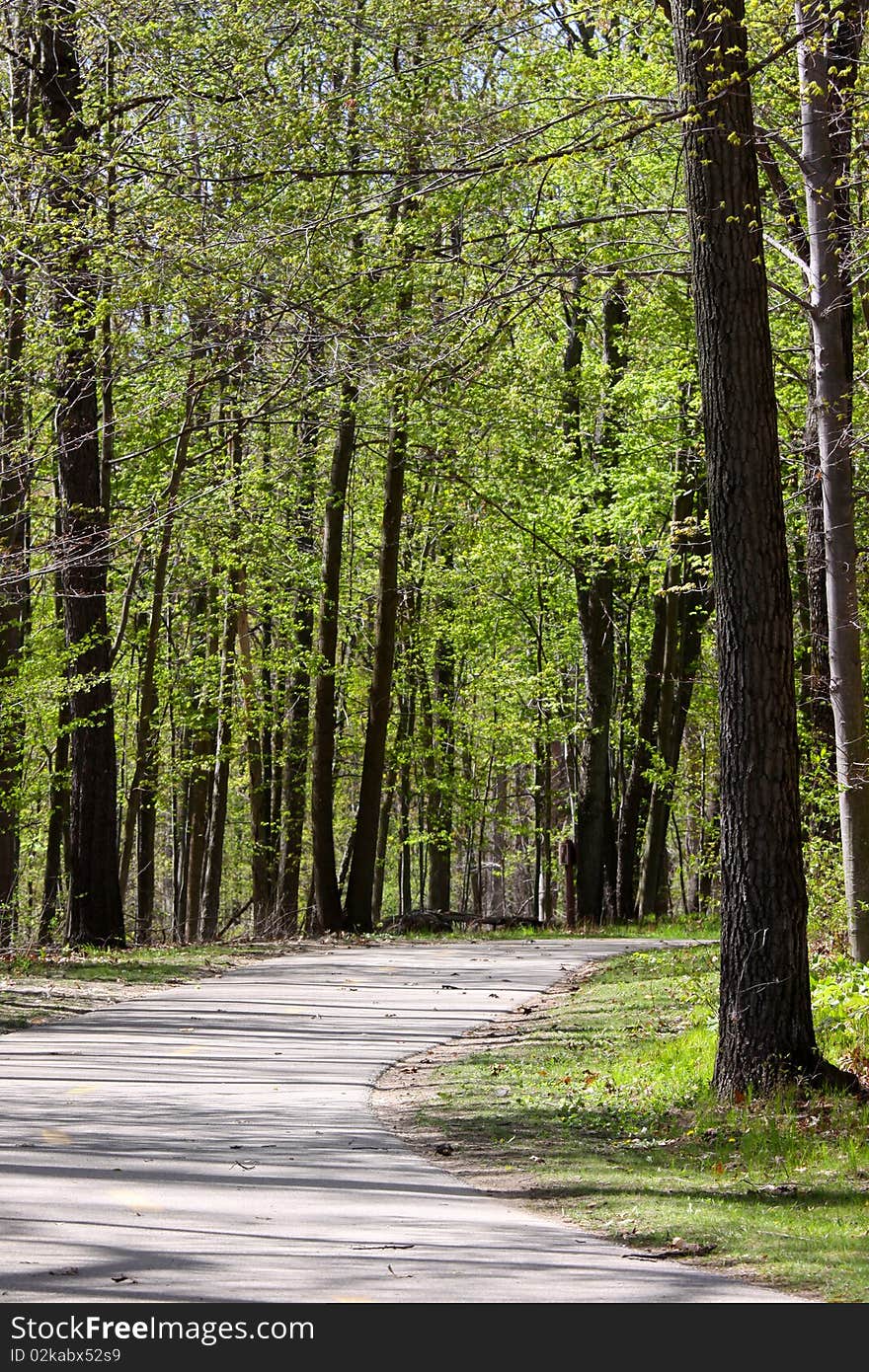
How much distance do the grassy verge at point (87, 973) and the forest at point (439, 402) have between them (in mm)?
1134

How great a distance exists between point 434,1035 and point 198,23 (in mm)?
10069

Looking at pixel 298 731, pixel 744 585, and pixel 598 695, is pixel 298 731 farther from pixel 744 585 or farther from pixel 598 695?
pixel 744 585

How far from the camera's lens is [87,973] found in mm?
15844

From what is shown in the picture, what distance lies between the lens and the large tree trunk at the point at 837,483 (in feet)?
40.5

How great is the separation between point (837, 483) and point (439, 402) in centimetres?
451

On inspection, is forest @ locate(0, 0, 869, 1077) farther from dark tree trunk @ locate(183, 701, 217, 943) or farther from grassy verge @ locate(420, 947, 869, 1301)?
grassy verge @ locate(420, 947, 869, 1301)

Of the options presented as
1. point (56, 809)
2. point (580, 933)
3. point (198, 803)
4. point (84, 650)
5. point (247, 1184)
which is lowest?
point (247, 1184)

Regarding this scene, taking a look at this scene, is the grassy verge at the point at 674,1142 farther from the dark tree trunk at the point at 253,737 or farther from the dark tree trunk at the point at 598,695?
the dark tree trunk at the point at 253,737

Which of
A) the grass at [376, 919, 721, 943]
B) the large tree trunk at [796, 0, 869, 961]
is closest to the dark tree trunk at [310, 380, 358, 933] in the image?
the grass at [376, 919, 721, 943]

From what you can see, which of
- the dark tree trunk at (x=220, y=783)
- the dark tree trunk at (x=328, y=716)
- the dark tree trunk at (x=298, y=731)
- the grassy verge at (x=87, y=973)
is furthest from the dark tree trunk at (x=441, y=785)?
the grassy verge at (x=87, y=973)

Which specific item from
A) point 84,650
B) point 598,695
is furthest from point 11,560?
point 598,695

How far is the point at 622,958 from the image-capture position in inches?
728

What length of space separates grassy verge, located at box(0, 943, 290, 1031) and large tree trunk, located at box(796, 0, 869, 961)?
6.97 meters

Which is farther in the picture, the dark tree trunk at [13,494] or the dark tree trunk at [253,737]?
the dark tree trunk at [253,737]
